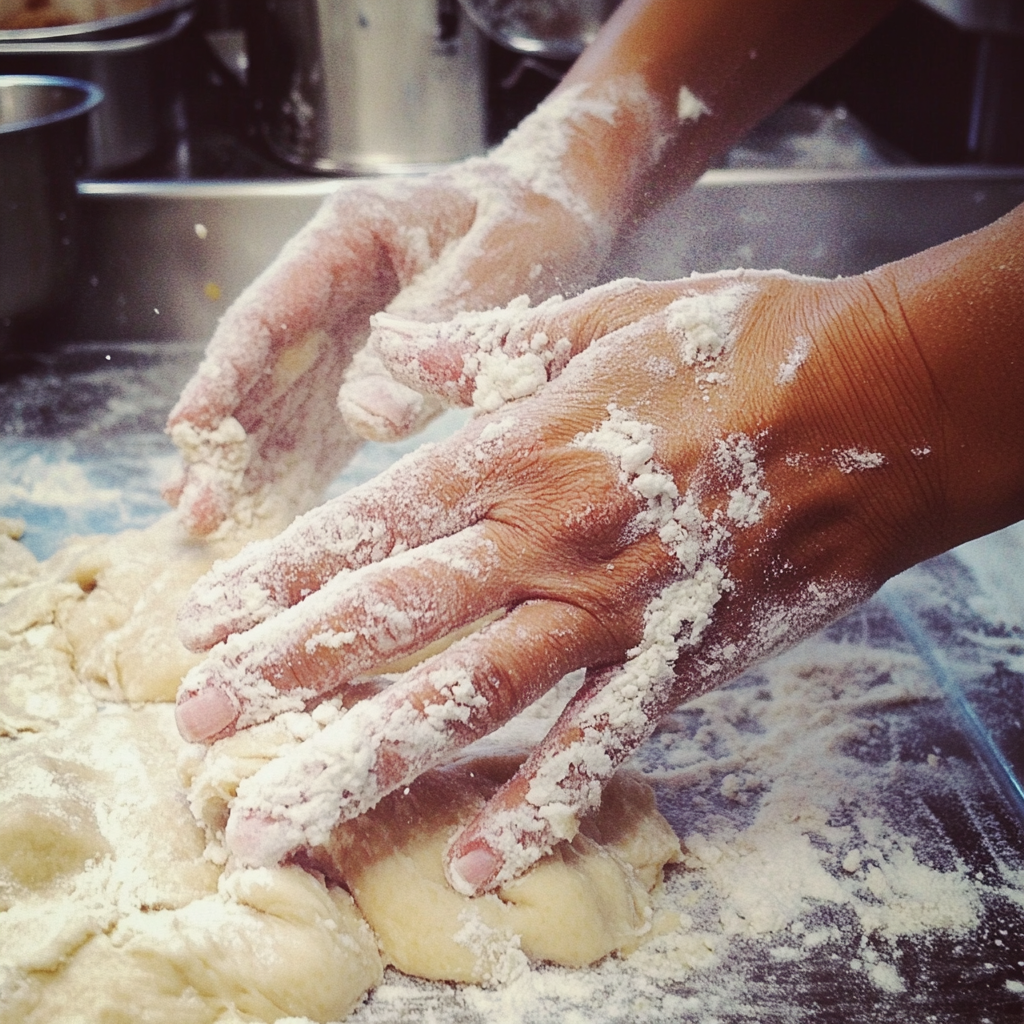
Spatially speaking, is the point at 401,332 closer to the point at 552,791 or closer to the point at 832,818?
the point at 552,791

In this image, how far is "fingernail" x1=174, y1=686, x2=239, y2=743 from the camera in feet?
3.64

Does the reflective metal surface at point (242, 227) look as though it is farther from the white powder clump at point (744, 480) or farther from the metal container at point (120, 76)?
the white powder clump at point (744, 480)

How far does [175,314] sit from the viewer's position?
253cm

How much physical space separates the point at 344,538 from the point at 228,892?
15.7 inches

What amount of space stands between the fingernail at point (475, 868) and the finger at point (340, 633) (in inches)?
9.3

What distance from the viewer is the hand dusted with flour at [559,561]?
1108 mm

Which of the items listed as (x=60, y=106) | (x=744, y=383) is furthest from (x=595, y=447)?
(x=60, y=106)

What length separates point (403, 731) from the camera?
43.1 inches

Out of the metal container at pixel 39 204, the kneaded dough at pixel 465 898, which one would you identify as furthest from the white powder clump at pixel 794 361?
the metal container at pixel 39 204

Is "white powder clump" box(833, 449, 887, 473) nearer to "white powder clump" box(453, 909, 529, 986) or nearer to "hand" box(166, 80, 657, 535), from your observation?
"hand" box(166, 80, 657, 535)

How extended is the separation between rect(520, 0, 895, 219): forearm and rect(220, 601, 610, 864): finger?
804 millimetres

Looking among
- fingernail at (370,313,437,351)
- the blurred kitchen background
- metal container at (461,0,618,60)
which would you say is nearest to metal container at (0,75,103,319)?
the blurred kitchen background

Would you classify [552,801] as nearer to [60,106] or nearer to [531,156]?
[531,156]

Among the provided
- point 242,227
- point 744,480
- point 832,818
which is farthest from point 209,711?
point 242,227
